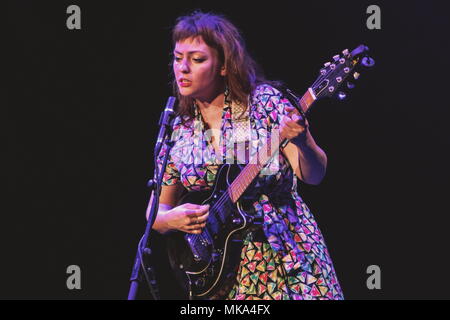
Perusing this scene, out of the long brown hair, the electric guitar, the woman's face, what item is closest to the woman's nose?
the woman's face

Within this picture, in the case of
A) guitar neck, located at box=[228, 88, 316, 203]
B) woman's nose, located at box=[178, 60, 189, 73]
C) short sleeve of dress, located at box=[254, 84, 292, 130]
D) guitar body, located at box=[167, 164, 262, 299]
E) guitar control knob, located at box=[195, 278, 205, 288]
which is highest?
woman's nose, located at box=[178, 60, 189, 73]

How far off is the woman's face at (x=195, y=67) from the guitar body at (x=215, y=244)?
0.37 m

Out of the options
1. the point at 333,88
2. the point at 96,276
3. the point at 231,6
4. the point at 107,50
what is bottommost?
the point at 96,276

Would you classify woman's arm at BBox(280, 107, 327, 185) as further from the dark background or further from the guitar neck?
the dark background

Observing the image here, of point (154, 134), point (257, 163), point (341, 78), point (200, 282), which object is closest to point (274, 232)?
point (257, 163)

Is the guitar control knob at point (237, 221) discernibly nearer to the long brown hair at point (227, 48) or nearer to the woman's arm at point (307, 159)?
the woman's arm at point (307, 159)

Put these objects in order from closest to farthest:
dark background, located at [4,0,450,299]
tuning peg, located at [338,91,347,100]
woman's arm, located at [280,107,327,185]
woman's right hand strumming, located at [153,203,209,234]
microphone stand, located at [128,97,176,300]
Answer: microphone stand, located at [128,97,176,300] < woman's arm, located at [280,107,327,185] < tuning peg, located at [338,91,347,100] < woman's right hand strumming, located at [153,203,209,234] < dark background, located at [4,0,450,299]

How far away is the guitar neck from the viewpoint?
214 centimetres

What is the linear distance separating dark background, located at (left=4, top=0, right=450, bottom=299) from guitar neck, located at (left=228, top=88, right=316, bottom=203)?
3.01 ft
